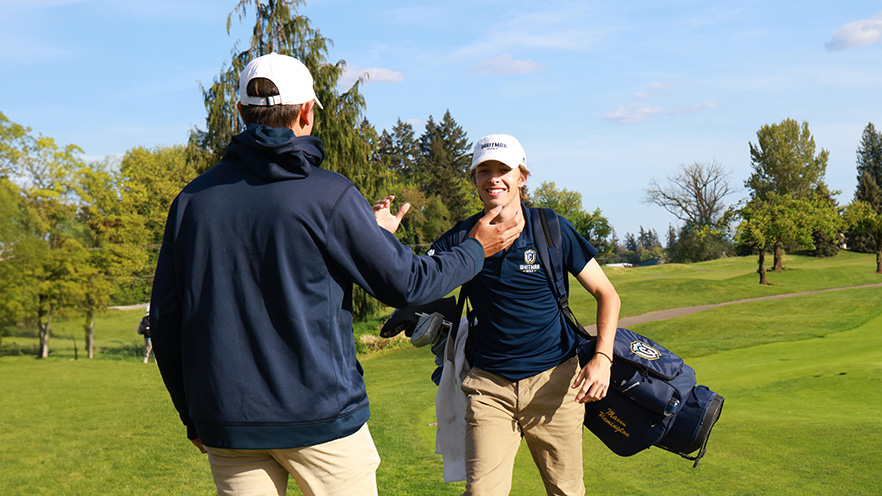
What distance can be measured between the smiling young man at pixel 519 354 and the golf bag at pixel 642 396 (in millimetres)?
74

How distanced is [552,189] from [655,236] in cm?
4848

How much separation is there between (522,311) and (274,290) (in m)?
2.04

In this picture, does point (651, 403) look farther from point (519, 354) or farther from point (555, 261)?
point (555, 261)

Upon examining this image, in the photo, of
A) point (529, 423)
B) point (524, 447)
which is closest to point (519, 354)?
point (529, 423)

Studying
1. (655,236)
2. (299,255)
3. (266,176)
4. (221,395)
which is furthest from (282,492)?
(655,236)

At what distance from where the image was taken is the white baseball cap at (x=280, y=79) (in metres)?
2.33

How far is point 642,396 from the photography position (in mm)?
3938

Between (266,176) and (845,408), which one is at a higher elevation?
(266,176)

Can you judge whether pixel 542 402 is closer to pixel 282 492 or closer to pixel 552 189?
pixel 282 492

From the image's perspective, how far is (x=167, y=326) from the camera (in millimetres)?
2371

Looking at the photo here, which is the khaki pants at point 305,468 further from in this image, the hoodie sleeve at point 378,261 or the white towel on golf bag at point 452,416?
the white towel on golf bag at point 452,416

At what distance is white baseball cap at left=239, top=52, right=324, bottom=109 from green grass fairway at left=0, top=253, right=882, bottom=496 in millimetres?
4457

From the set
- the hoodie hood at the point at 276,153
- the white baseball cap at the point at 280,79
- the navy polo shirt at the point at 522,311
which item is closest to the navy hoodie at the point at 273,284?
the hoodie hood at the point at 276,153

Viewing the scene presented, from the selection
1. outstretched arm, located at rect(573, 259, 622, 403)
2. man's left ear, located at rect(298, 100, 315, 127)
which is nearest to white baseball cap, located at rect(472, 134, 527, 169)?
outstretched arm, located at rect(573, 259, 622, 403)
